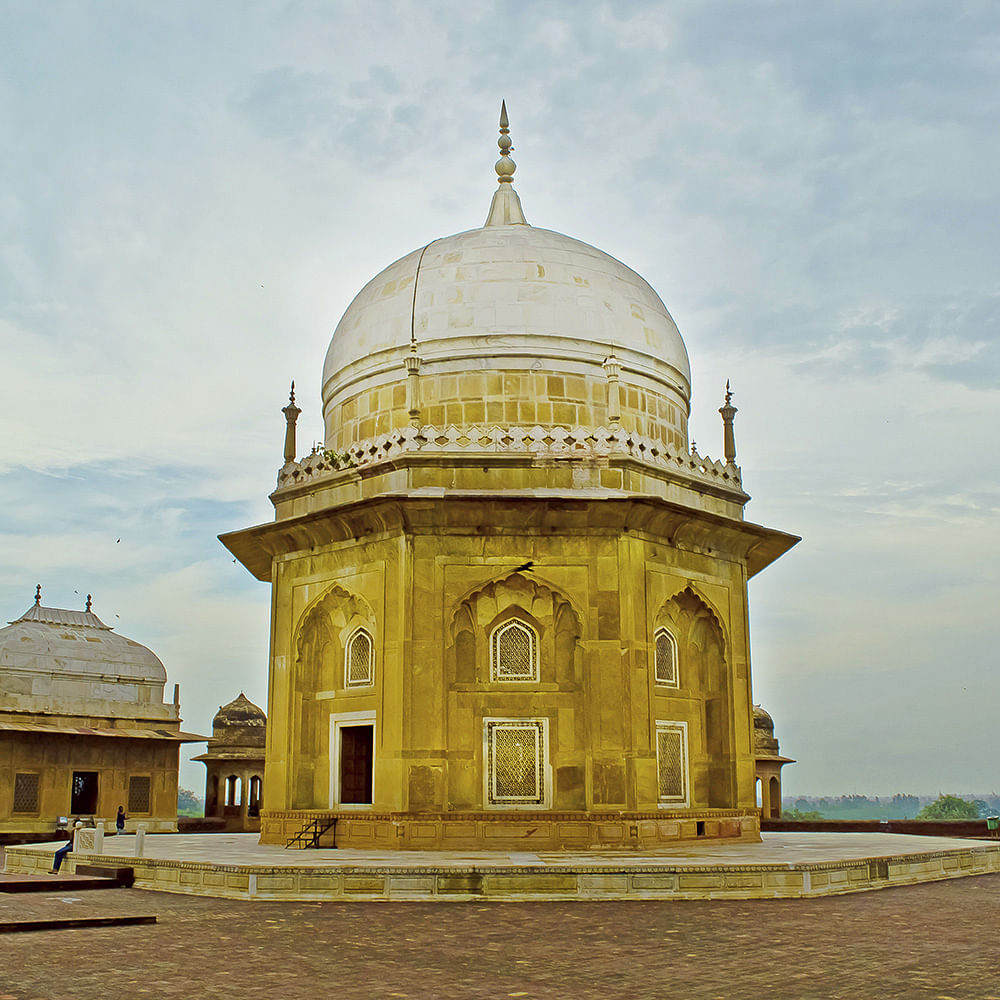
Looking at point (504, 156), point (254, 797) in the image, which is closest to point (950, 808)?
point (254, 797)

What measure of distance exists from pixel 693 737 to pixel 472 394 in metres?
7.12

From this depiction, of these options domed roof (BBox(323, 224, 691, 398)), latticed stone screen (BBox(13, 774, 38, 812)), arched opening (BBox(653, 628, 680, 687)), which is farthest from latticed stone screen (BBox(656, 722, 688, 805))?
latticed stone screen (BBox(13, 774, 38, 812))

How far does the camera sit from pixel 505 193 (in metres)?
24.8

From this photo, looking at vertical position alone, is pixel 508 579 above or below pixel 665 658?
above

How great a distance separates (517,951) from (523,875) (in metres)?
3.56

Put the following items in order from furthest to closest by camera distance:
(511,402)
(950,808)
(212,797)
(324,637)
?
(950,808) < (212,797) < (511,402) < (324,637)

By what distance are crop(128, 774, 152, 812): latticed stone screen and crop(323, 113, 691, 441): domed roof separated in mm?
16756

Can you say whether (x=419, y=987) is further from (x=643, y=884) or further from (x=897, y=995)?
(x=643, y=884)

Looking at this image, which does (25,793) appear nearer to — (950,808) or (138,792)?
(138,792)

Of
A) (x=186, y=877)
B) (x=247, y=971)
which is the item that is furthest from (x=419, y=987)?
(x=186, y=877)

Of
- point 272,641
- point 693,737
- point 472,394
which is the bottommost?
point 693,737

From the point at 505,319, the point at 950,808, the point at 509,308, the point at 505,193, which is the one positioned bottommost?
the point at 950,808

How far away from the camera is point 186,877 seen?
14375 mm

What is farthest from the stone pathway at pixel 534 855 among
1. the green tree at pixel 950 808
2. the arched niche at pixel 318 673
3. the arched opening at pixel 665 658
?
the green tree at pixel 950 808
